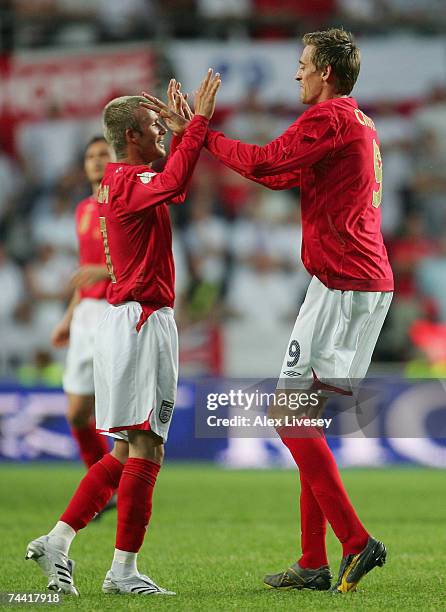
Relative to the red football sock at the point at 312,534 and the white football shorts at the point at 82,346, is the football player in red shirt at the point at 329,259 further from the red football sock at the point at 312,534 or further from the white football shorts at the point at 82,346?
the white football shorts at the point at 82,346

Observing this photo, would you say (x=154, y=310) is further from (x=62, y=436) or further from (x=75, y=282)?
(x=62, y=436)

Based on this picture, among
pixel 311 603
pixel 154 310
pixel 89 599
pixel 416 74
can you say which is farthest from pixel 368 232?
pixel 416 74

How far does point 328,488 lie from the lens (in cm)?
441

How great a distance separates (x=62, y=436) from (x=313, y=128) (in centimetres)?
636

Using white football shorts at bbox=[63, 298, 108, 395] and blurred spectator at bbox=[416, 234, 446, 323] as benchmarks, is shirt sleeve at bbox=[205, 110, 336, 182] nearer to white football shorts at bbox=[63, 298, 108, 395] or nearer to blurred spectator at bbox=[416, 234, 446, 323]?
white football shorts at bbox=[63, 298, 108, 395]

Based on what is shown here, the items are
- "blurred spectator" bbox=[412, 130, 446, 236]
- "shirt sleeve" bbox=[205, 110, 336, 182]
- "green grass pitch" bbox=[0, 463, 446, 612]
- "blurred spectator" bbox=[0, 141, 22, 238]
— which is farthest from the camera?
"blurred spectator" bbox=[0, 141, 22, 238]

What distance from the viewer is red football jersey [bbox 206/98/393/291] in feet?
14.4

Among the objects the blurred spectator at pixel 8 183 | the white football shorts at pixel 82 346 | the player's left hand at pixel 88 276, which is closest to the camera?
the player's left hand at pixel 88 276

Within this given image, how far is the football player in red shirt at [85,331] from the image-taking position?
699 cm

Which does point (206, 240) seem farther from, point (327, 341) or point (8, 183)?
point (327, 341)

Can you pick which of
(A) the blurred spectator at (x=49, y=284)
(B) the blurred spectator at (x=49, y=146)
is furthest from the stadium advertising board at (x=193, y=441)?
(B) the blurred spectator at (x=49, y=146)

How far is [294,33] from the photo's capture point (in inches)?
533

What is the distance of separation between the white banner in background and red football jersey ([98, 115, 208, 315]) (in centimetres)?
880

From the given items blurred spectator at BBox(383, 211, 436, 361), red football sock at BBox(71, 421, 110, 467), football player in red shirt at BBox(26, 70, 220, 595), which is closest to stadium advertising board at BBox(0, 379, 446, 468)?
blurred spectator at BBox(383, 211, 436, 361)
